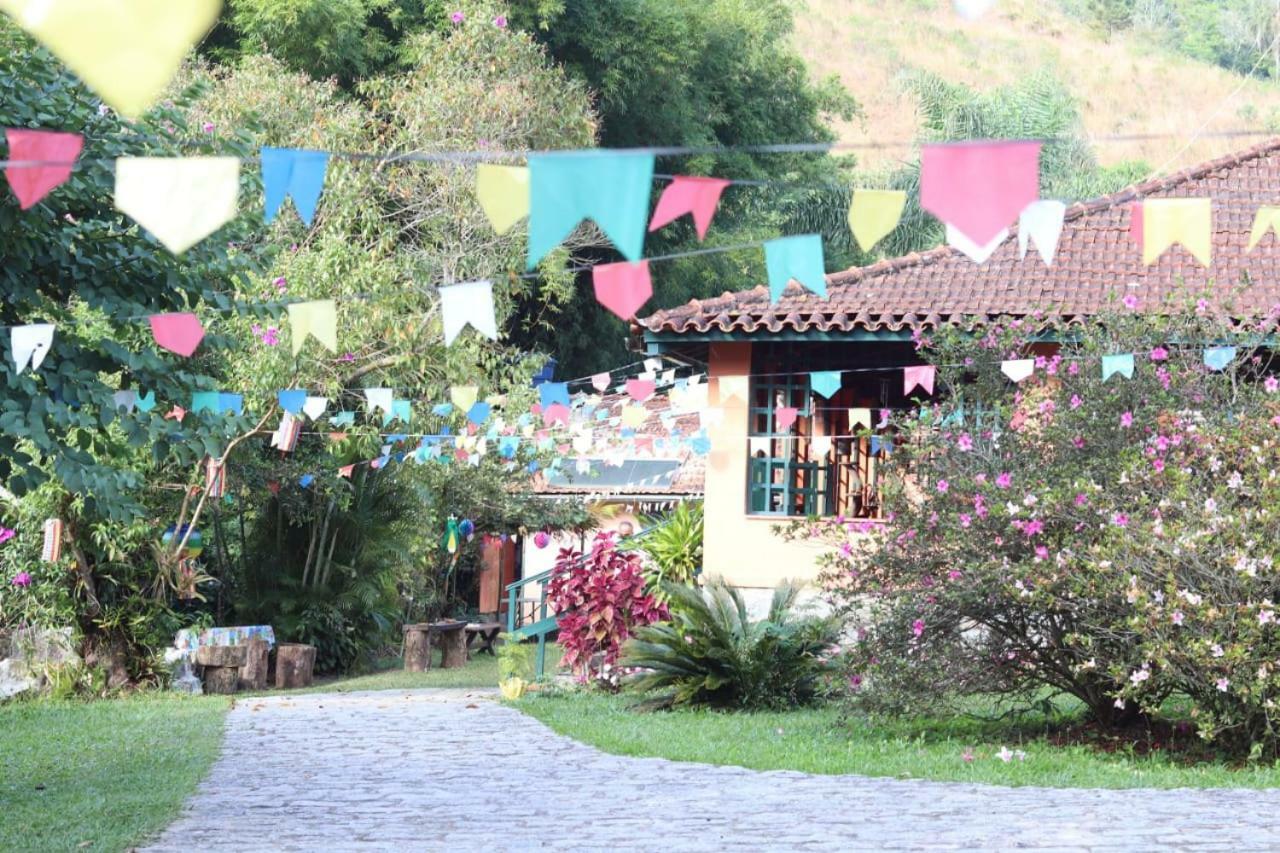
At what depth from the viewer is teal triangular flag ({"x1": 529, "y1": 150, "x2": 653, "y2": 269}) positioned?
5109 mm

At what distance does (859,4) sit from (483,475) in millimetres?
68220

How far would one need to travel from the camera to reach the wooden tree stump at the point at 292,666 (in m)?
16.5

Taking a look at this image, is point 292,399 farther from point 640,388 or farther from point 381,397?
point 640,388

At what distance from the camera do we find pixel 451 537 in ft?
73.6

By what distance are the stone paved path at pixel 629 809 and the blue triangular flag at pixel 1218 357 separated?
9.53ft

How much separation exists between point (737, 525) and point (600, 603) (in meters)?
1.53

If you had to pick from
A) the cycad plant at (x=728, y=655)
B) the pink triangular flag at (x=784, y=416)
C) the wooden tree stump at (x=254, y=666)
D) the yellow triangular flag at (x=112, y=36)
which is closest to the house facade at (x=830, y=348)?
the pink triangular flag at (x=784, y=416)

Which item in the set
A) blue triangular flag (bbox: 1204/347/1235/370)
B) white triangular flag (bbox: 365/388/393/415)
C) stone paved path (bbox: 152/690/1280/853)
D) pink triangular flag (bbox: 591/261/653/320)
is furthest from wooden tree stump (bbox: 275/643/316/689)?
blue triangular flag (bbox: 1204/347/1235/370)

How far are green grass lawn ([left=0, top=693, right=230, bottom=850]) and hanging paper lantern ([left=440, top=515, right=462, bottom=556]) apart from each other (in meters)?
7.82

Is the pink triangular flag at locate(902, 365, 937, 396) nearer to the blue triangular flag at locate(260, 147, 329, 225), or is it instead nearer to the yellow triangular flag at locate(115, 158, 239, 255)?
the blue triangular flag at locate(260, 147, 329, 225)

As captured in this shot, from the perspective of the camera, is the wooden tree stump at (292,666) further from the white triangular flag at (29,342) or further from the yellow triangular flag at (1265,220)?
the yellow triangular flag at (1265,220)

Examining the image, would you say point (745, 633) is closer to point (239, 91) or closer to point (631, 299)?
point (631, 299)

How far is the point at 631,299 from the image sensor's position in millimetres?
7055

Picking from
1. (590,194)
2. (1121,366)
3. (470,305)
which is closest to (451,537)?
(1121,366)
